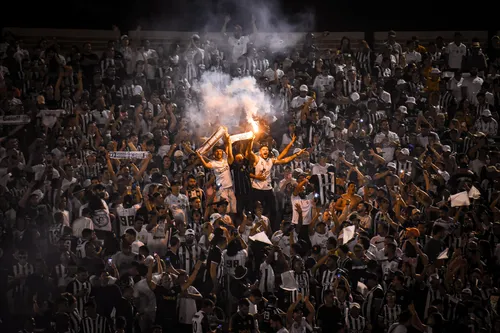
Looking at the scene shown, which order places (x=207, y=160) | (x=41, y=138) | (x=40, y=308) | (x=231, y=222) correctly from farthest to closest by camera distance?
(x=41, y=138), (x=207, y=160), (x=231, y=222), (x=40, y=308)

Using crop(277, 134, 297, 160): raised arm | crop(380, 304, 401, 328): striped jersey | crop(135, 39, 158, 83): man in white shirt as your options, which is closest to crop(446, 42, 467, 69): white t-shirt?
crop(277, 134, 297, 160): raised arm

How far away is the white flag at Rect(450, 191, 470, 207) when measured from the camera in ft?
52.7

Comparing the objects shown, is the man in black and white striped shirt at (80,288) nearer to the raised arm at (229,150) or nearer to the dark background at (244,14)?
the raised arm at (229,150)

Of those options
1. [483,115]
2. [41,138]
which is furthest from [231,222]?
[483,115]

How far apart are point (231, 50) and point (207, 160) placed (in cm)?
606


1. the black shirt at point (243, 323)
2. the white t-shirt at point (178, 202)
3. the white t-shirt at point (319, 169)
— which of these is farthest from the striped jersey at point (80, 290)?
the white t-shirt at point (319, 169)

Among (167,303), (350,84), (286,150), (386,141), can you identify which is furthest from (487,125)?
(167,303)

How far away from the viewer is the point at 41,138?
59.8ft

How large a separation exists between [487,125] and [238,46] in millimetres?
6223

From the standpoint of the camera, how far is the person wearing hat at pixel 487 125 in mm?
20312

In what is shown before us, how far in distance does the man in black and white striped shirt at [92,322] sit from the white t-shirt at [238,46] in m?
10.2

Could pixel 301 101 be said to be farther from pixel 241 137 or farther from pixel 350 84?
pixel 241 137

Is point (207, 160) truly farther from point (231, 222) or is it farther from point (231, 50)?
point (231, 50)

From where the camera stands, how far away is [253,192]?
17062mm
